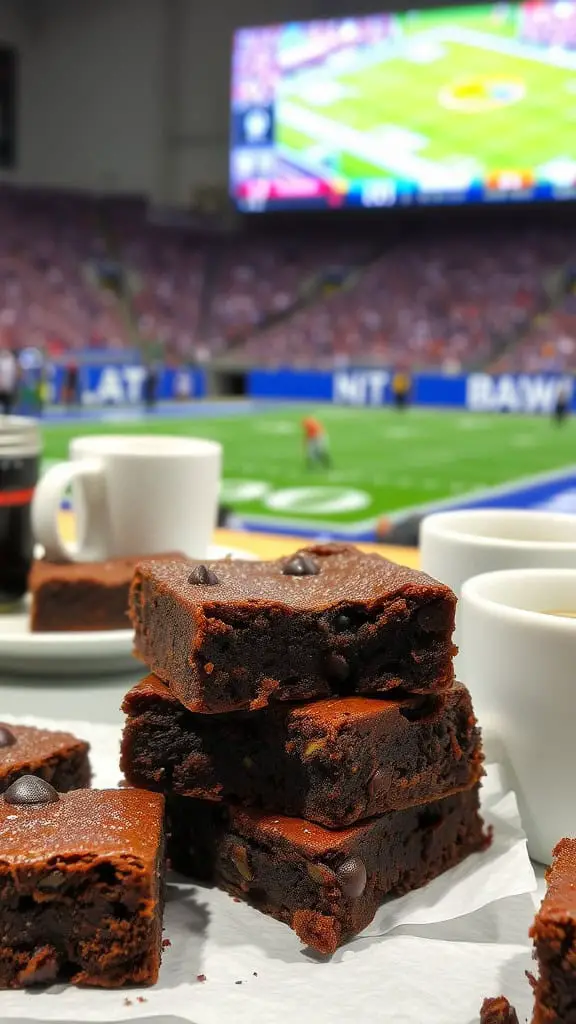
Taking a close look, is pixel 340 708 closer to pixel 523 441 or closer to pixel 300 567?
pixel 300 567

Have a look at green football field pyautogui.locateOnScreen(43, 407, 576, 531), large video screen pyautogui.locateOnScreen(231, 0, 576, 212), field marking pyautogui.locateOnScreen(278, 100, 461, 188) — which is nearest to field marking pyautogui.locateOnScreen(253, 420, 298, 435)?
green football field pyautogui.locateOnScreen(43, 407, 576, 531)

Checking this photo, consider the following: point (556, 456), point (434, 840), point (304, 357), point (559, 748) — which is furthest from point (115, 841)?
point (304, 357)

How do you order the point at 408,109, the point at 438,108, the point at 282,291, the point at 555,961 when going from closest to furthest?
the point at 555,961 < the point at 438,108 < the point at 408,109 < the point at 282,291

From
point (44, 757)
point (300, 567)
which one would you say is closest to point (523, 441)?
point (300, 567)

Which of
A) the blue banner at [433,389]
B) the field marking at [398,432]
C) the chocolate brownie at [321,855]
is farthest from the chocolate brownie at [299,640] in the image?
the blue banner at [433,389]

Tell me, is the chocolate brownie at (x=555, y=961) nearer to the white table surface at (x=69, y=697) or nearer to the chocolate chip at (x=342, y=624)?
the chocolate chip at (x=342, y=624)
